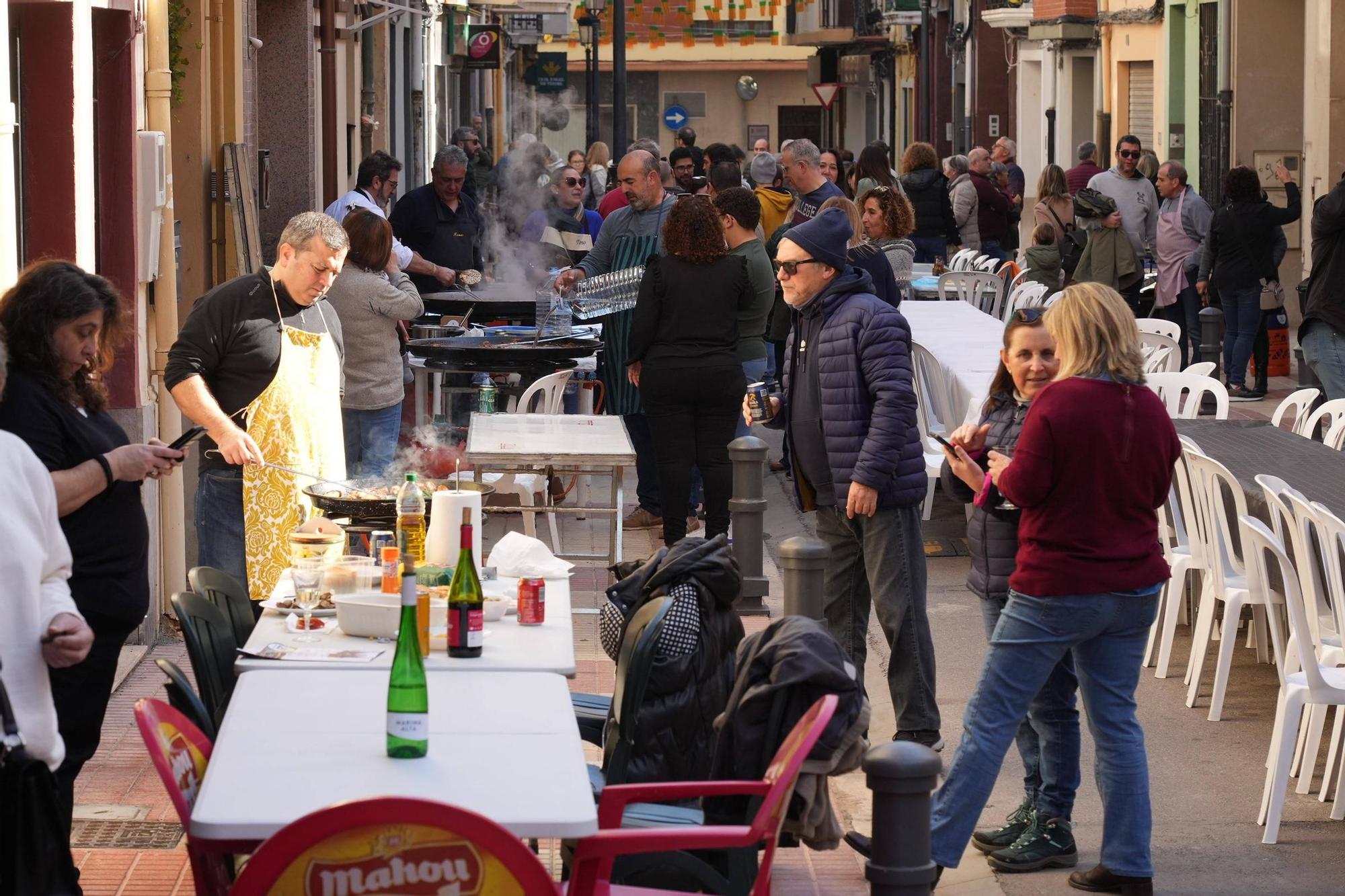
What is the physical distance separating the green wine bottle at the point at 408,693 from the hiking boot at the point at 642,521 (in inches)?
278

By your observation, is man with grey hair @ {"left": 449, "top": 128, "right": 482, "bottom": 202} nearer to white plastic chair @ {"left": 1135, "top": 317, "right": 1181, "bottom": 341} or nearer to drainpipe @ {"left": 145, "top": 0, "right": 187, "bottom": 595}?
white plastic chair @ {"left": 1135, "top": 317, "right": 1181, "bottom": 341}

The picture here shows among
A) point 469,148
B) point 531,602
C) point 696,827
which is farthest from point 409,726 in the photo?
point 469,148

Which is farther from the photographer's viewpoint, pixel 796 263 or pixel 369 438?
pixel 369 438

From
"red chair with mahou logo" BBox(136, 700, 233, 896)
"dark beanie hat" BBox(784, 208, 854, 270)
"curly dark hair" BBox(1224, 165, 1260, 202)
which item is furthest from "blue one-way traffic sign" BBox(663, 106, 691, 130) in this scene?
"red chair with mahou logo" BBox(136, 700, 233, 896)

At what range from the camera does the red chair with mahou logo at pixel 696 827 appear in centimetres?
386

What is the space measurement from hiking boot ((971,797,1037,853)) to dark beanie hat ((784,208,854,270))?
6.34 feet

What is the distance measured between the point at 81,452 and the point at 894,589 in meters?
2.93

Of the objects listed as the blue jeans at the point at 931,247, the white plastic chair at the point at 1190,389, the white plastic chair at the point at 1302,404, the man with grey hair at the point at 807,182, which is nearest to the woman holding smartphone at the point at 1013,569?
the white plastic chair at the point at 1302,404

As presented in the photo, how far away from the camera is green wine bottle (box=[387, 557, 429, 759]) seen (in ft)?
13.1

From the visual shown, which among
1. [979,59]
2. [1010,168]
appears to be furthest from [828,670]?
[979,59]

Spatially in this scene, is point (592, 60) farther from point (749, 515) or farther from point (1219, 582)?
point (1219, 582)

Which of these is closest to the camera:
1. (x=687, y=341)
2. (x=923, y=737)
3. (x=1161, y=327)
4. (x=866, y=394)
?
(x=866, y=394)

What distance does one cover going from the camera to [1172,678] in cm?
819

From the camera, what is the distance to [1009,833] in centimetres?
597
